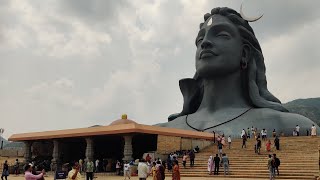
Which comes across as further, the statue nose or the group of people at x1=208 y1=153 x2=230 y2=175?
the statue nose

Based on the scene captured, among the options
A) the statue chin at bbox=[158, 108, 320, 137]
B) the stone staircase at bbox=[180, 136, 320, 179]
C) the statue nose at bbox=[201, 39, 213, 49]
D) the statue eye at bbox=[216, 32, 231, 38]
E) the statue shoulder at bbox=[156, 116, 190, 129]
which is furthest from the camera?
the statue shoulder at bbox=[156, 116, 190, 129]

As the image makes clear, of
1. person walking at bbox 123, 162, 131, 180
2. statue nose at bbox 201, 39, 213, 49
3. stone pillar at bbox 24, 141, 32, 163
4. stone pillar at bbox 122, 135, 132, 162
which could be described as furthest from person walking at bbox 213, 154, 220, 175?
statue nose at bbox 201, 39, 213, 49

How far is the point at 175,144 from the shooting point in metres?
26.2

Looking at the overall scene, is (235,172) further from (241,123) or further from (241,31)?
(241,31)

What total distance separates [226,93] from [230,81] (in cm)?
118

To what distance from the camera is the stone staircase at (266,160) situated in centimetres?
1936

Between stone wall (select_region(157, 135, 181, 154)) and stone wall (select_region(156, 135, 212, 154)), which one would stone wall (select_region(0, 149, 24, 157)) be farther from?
stone wall (select_region(157, 135, 181, 154))

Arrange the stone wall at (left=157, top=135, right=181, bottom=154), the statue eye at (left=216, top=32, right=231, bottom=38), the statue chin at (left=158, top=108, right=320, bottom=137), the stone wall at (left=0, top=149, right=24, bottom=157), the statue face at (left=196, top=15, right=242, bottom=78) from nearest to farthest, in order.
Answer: the stone wall at (left=157, top=135, right=181, bottom=154) < the statue chin at (left=158, top=108, right=320, bottom=137) < the statue face at (left=196, top=15, right=242, bottom=78) < the statue eye at (left=216, top=32, right=231, bottom=38) < the stone wall at (left=0, top=149, right=24, bottom=157)

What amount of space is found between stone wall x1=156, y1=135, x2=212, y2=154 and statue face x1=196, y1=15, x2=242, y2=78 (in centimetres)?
1122

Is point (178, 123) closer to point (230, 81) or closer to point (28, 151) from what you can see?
point (230, 81)

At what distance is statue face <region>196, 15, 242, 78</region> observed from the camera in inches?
1522

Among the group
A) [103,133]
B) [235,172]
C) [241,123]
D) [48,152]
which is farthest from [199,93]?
[235,172]

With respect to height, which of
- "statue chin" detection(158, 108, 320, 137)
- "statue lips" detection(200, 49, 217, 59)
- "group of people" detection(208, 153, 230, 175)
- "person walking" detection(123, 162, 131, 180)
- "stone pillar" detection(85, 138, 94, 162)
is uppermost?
"statue lips" detection(200, 49, 217, 59)

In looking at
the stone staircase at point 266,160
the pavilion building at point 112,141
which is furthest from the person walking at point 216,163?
the pavilion building at point 112,141
